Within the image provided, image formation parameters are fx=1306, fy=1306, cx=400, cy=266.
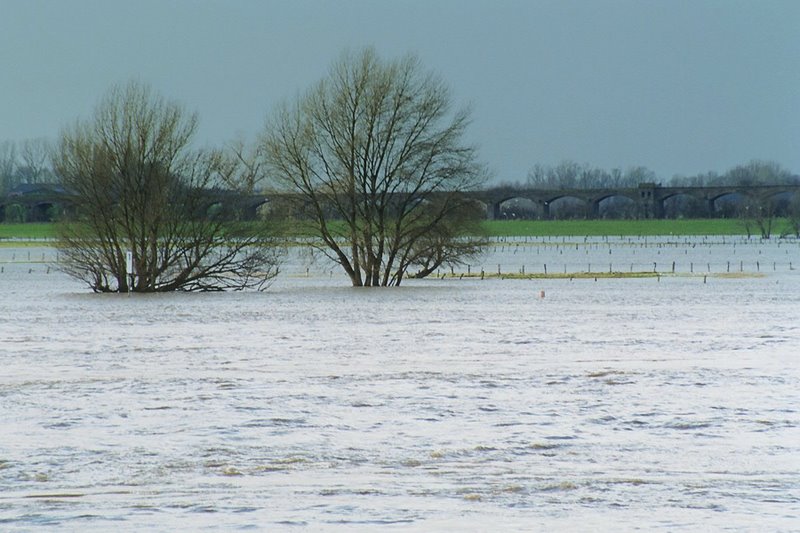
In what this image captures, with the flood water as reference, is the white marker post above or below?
above

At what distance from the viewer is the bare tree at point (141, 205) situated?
201 ft

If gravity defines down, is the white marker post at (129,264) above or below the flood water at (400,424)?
above

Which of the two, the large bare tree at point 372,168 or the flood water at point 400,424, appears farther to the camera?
the large bare tree at point 372,168

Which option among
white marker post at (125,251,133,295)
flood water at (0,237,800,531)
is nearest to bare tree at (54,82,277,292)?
white marker post at (125,251,133,295)

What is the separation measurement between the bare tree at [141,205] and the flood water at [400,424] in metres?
19.0

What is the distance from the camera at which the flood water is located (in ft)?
45.7

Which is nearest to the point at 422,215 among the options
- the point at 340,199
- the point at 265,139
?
the point at 340,199

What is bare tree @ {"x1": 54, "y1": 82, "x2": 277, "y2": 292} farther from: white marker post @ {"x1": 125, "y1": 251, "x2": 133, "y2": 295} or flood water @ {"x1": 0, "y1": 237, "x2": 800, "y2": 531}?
flood water @ {"x1": 0, "y1": 237, "x2": 800, "y2": 531}

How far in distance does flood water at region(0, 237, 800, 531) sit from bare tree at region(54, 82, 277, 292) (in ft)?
62.5

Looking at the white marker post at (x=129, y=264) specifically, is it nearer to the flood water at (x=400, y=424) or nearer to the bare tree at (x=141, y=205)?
the bare tree at (x=141, y=205)

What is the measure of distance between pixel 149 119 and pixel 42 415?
42742mm

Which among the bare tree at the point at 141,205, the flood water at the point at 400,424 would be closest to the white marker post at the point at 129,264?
the bare tree at the point at 141,205

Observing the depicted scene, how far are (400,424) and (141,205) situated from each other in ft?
144

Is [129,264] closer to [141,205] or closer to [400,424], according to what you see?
[141,205]
